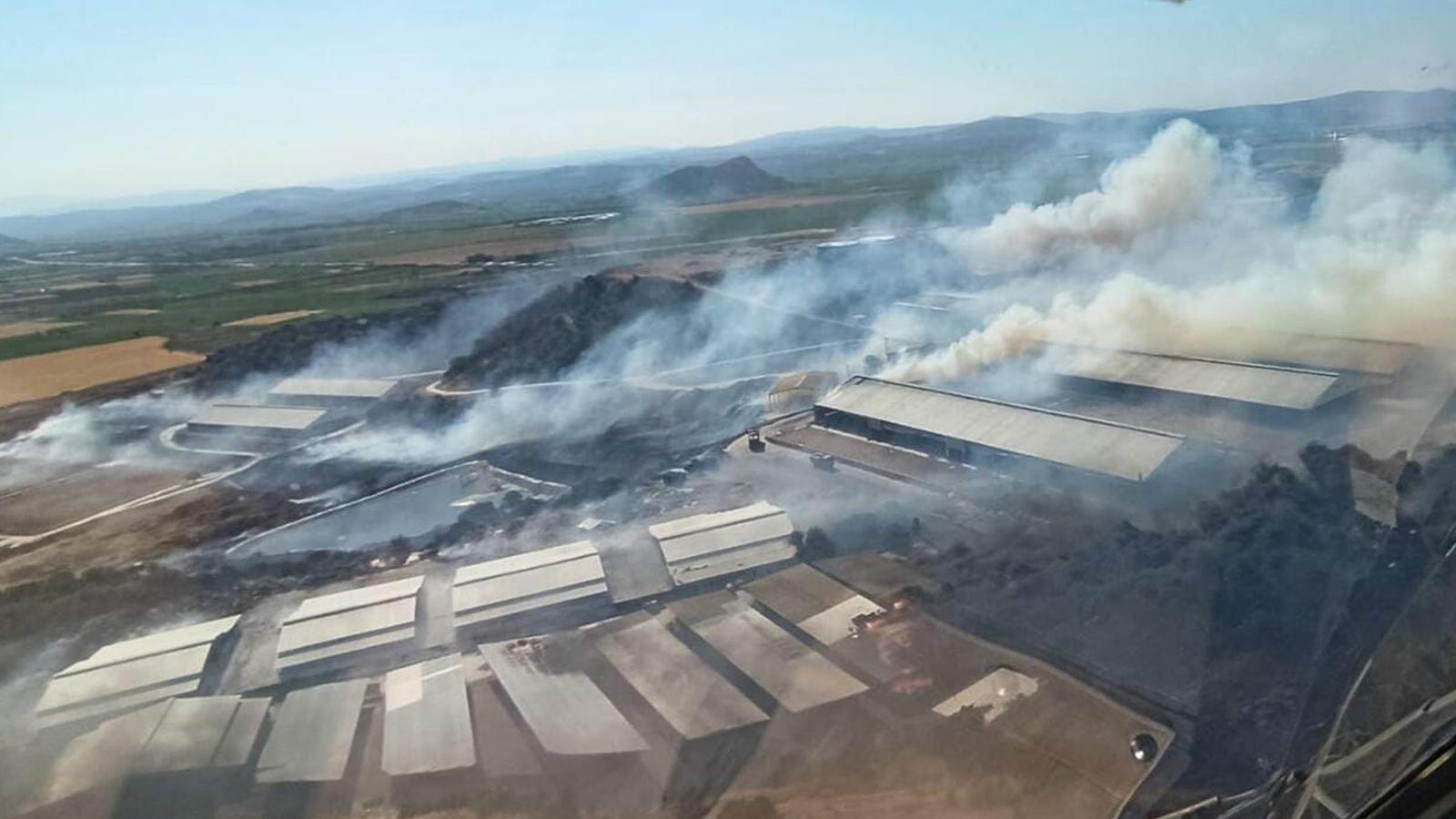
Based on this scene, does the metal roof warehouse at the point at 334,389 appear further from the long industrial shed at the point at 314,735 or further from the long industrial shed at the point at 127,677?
the long industrial shed at the point at 314,735

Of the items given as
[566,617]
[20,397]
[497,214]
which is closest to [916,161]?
[497,214]

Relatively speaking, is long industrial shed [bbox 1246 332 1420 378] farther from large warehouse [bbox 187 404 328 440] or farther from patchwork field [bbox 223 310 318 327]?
patchwork field [bbox 223 310 318 327]

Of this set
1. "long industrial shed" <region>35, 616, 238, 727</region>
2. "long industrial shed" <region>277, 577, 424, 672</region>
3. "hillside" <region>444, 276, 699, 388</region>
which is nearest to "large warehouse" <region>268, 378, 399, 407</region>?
"hillside" <region>444, 276, 699, 388</region>

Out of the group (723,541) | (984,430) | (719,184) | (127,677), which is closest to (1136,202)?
(984,430)

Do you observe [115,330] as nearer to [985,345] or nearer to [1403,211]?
[985,345]

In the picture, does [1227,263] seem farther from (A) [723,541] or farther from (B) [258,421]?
(B) [258,421]

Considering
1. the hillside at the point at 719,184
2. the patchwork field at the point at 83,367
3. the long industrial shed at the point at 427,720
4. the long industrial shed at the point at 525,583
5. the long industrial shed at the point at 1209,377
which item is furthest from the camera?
the hillside at the point at 719,184

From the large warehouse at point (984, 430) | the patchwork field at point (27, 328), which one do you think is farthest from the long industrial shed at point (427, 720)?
the patchwork field at point (27, 328)
